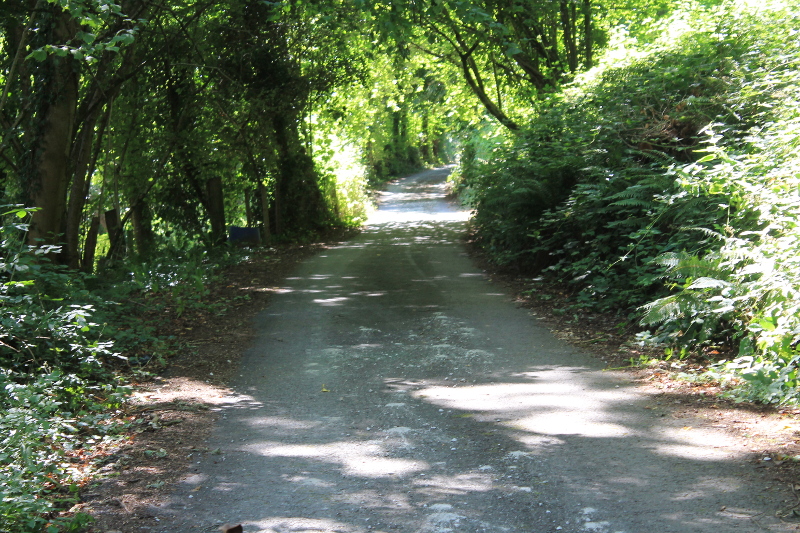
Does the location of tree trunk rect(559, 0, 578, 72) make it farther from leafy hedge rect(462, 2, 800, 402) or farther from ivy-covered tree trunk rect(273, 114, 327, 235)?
ivy-covered tree trunk rect(273, 114, 327, 235)

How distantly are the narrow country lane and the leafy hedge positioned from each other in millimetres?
1049

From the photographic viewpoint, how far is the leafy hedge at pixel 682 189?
6.14 m

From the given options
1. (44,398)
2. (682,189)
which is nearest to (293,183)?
(682,189)

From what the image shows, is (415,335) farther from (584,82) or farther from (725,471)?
(584,82)

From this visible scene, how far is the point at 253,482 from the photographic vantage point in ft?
15.4

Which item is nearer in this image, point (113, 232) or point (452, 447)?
point (452, 447)

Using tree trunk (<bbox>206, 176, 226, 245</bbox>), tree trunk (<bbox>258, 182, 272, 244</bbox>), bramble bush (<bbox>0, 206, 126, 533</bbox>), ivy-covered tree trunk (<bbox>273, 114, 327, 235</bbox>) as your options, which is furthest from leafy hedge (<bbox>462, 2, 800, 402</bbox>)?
tree trunk (<bbox>206, 176, 226, 245</bbox>)

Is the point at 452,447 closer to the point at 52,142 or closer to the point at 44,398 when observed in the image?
the point at 44,398

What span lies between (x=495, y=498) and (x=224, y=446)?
226 centimetres

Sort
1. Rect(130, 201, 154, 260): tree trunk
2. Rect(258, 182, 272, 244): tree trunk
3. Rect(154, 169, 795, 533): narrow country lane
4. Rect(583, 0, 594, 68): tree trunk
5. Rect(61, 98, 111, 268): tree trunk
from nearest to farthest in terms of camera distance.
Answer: Rect(154, 169, 795, 533): narrow country lane, Rect(61, 98, 111, 268): tree trunk, Rect(130, 201, 154, 260): tree trunk, Rect(583, 0, 594, 68): tree trunk, Rect(258, 182, 272, 244): tree trunk

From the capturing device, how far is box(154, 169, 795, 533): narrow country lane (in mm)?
4102

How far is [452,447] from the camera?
521cm

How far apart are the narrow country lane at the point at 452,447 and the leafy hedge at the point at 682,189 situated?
105 cm

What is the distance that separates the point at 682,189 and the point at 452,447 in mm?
4699
